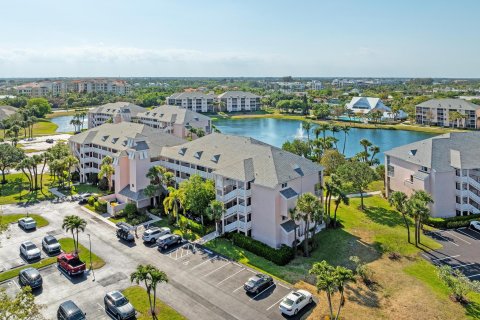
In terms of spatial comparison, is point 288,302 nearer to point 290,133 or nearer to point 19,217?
point 19,217

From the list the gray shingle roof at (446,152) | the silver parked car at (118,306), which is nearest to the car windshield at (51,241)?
the silver parked car at (118,306)

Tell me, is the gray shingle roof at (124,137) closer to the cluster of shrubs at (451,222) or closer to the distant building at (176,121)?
the distant building at (176,121)

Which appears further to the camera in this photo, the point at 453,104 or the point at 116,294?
the point at 453,104

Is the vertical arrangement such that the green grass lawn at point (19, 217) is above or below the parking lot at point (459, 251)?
above

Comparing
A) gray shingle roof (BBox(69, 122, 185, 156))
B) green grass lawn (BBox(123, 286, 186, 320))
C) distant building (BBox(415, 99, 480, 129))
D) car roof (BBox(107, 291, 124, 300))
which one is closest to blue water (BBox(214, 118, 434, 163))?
distant building (BBox(415, 99, 480, 129))

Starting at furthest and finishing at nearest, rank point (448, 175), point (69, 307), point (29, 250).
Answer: point (448, 175)
point (29, 250)
point (69, 307)

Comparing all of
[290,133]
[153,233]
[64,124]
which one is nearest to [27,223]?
[153,233]

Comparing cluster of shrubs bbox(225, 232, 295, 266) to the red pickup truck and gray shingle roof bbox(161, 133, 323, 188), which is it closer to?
gray shingle roof bbox(161, 133, 323, 188)
